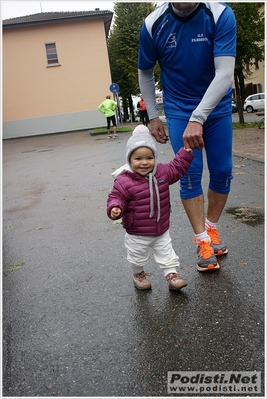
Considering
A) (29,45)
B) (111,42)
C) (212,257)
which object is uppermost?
(111,42)

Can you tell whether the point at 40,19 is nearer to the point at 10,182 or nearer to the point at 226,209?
the point at 10,182

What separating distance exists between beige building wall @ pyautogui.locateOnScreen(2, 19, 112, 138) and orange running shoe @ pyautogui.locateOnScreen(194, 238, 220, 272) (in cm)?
2623

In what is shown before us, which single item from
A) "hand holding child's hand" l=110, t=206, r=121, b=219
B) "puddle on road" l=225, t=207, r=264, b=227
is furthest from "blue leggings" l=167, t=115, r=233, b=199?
"puddle on road" l=225, t=207, r=264, b=227

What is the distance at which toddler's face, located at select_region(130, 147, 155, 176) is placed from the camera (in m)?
2.90

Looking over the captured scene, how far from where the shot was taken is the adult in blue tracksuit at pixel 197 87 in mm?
2939

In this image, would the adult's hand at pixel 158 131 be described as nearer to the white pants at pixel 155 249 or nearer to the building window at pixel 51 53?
the white pants at pixel 155 249

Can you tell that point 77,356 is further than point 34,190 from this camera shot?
No

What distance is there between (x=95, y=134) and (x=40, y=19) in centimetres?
1100

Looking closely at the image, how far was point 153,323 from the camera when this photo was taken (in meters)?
2.61

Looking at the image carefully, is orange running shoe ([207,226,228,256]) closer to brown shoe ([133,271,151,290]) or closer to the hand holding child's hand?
brown shoe ([133,271,151,290])

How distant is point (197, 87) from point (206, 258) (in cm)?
124

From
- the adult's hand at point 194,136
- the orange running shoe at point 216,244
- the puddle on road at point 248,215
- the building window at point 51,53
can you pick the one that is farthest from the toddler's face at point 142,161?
the building window at point 51,53

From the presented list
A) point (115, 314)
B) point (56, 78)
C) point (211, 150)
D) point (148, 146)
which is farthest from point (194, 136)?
point (56, 78)

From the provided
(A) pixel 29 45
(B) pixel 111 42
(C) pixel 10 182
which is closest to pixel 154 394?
(C) pixel 10 182
